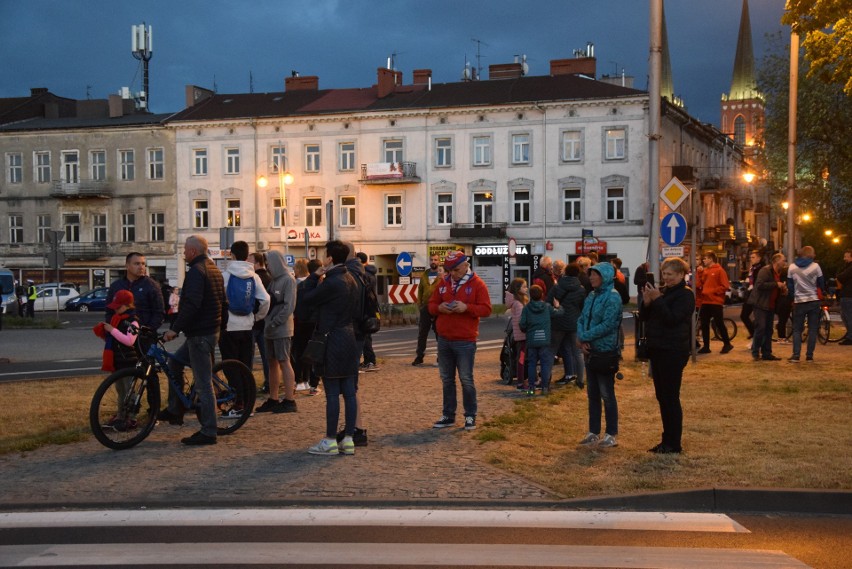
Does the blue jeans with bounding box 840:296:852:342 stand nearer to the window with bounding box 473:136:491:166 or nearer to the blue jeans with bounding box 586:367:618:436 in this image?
the blue jeans with bounding box 586:367:618:436

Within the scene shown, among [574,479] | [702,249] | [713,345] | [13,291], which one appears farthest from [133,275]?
[702,249]

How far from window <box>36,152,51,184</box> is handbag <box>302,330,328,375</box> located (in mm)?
60748

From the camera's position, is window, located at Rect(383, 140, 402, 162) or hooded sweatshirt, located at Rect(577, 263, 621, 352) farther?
window, located at Rect(383, 140, 402, 162)

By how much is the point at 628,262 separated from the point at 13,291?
106ft

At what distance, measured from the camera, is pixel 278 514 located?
7.07 meters

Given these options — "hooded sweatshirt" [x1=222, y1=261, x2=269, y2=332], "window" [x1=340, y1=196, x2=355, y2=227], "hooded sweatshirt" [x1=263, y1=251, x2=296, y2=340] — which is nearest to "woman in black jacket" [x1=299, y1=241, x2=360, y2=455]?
"hooded sweatshirt" [x1=222, y1=261, x2=269, y2=332]

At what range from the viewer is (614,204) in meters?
54.9

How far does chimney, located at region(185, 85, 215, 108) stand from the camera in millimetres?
65062

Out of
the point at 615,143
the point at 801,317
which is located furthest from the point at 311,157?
the point at 801,317

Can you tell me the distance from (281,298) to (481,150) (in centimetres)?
4606

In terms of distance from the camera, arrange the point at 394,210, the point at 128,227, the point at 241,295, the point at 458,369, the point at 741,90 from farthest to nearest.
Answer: the point at 741,90
the point at 128,227
the point at 394,210
the point at 241,295
the point at 458,369

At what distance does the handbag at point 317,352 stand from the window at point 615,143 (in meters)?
47.3

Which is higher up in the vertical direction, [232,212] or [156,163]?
[156,163]

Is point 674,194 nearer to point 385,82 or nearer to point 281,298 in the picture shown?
point 281,298
